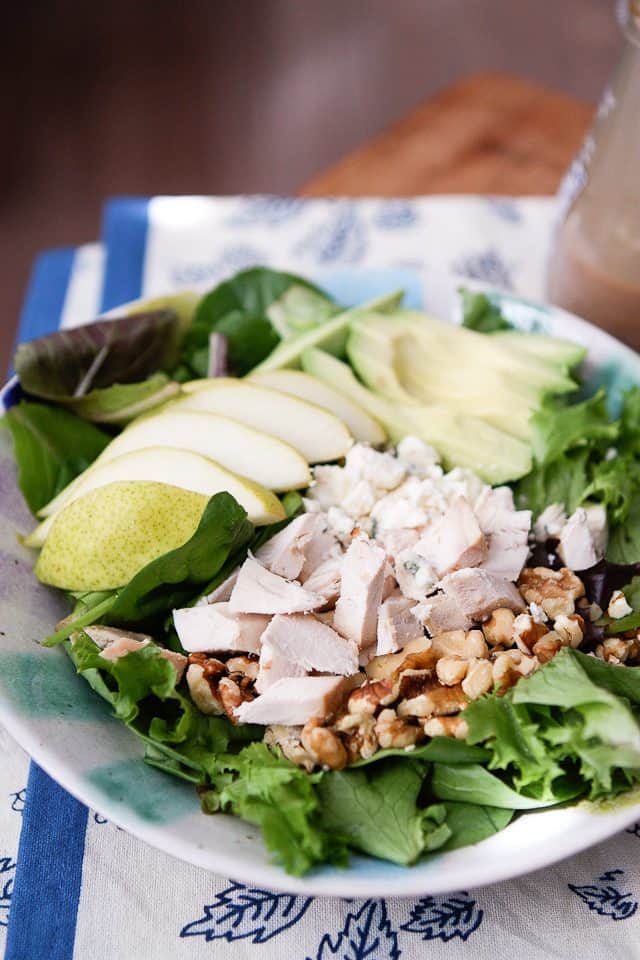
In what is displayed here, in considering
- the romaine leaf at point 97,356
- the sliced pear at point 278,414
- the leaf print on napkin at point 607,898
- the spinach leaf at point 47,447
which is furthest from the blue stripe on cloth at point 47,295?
the leaf print on napkin at point 607,898

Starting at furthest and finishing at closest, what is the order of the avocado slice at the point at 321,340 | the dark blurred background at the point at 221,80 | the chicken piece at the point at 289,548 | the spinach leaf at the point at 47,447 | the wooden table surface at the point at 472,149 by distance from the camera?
the dark blurred background at the point at 221,80, the wooden table surface at the point at 472,149, the avocado slice at the point at 321,340, the spinach leaf at the point at 47,447, the chicken piece at the point at 289,548

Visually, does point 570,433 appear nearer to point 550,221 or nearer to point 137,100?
point 550,221

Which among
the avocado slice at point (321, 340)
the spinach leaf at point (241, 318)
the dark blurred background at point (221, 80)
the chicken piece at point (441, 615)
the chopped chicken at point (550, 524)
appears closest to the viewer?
the chicken piece at point (441, 615)

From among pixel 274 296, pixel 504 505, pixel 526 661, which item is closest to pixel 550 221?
pixel 274 296

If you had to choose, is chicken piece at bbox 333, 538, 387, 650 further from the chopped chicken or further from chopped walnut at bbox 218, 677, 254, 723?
the chopped chicken

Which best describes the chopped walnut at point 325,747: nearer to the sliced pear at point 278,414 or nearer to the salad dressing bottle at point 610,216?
the sliced pear at point 278,414

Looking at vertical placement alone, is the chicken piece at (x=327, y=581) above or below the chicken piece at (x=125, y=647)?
above

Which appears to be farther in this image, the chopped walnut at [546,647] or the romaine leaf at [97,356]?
the romaine leaf at [97,356]

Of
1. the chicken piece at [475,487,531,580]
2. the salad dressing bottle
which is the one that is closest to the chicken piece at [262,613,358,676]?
the chicken piece at [475,487,531,580]
